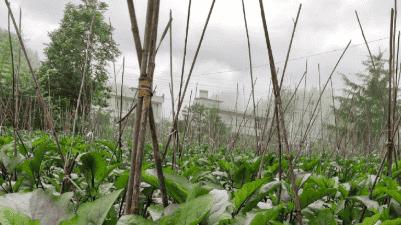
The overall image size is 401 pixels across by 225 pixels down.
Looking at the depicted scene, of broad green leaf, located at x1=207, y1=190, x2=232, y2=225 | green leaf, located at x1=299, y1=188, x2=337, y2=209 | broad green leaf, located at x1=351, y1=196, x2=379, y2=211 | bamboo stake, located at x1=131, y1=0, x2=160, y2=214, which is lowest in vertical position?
broad green leaf, located at x1=351, y1=196, x2=379, y2=211

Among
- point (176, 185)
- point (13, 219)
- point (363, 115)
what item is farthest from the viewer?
point (363, 115)

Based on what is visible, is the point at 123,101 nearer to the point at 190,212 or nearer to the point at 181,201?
the point at 181,201

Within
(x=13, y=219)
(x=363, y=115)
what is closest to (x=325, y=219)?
(x=13, y=219)

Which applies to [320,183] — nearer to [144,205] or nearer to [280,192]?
[280,192]

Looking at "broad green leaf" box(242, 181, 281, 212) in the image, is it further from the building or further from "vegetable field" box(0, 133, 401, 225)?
the building

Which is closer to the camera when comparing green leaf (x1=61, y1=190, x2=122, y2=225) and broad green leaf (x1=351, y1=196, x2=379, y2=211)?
green leaf (x1=61, y1=190, x2=122, y2=225)

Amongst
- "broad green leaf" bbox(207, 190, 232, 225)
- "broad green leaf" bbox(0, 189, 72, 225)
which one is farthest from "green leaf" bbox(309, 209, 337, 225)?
"broad green leaf" bbox(0, 189, 72, 225)

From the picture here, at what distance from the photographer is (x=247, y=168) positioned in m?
1.35

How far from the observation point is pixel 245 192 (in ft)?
2.73

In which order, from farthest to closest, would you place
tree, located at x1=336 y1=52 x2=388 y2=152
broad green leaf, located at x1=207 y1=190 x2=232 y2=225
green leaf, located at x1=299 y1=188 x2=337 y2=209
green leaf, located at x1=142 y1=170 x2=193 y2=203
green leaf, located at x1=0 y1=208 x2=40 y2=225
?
tree, located at x1=336 y1=52 x2=388 y2=152 < green leaf, located at x1=299 y1=188 x2=337 y2=209 < green leaf, located at x1=142 y1=170 x2=193 y2=203 < broad green leaf, located at x1=207 y1=190 x2=232 y2=225 < green leaf, located at x1=0 y1=208 x2=40 y2=225

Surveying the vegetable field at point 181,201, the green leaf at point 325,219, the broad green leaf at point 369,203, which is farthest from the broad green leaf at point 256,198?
the broad green leaf at point 369,203

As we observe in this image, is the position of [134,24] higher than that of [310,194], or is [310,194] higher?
[134,24]

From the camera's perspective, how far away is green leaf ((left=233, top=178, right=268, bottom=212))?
0.82 metres

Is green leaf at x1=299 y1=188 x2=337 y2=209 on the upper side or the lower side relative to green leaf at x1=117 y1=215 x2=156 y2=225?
lower
